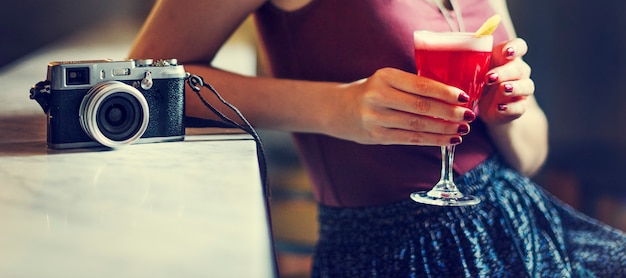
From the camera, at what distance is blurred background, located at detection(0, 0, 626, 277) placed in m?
2.45

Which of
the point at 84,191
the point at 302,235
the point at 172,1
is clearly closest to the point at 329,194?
the point at 172,1

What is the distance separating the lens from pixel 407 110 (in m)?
0.92

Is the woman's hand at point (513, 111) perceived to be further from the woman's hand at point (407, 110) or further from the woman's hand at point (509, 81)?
the woman's hand at point (407, 110)

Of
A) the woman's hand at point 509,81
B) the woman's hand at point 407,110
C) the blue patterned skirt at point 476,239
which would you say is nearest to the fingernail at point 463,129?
the woman's hand at point 407,110

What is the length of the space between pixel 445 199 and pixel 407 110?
16 centimetres

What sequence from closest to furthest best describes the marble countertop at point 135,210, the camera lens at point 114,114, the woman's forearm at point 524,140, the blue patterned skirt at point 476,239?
the marble countertop at point 135,210
the camera lens at point 114,114
the blue patterned skirt at point 476,239
the woman's forearm at point 524,140

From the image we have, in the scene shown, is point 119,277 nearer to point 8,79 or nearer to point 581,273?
point 581,273

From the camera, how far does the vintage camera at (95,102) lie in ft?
2.71

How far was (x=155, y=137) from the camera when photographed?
88 cm

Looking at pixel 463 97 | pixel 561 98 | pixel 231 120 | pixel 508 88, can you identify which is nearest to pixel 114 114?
pixel 231 120

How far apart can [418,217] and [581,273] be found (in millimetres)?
269

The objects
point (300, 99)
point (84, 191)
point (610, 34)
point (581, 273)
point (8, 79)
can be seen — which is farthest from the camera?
point (610, 34)

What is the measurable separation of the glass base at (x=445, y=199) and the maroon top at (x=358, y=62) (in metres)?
0.12

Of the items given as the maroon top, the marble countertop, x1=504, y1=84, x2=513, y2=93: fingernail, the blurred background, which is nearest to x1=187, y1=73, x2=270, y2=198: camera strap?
the marble countertop
